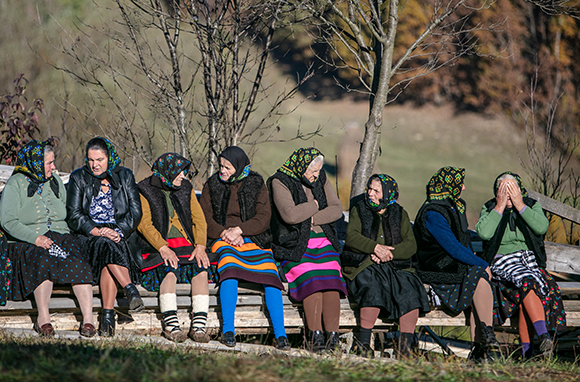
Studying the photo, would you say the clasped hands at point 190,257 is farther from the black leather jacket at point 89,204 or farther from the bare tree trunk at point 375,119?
the bare tree trunk at point 375,119

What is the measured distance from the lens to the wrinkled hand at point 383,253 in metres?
4.86

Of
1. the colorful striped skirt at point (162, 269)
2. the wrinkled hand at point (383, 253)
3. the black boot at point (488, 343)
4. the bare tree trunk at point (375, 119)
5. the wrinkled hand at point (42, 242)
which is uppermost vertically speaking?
the bare tree trunk at point (375, 119)

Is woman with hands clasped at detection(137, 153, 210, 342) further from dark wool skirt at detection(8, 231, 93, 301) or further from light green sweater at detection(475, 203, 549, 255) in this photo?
light green sweater at detection(475, 203, 549, 255)

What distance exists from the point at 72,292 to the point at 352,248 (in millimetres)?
2444

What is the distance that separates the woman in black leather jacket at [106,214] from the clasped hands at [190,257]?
265 mm

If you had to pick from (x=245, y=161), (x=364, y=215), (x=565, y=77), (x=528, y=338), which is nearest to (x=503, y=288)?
(x=528, y=338)

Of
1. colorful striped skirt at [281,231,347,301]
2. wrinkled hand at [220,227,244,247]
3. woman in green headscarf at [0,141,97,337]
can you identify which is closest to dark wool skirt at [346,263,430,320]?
colorful striped skirt at [281,231,347,301]

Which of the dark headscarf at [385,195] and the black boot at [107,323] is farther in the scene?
the dark headscarf at [385,195]

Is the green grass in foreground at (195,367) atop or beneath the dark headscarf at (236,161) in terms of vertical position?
beneath

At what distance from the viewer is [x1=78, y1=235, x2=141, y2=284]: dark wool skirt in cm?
452

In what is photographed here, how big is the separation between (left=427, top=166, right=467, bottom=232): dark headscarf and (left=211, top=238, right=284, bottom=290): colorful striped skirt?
164cm

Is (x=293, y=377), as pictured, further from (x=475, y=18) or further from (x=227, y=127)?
(x=475, y=18)

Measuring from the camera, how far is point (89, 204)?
4816 millimetres

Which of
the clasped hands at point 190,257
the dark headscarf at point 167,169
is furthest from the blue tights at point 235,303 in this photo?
the dark headscarf at point 167,169
